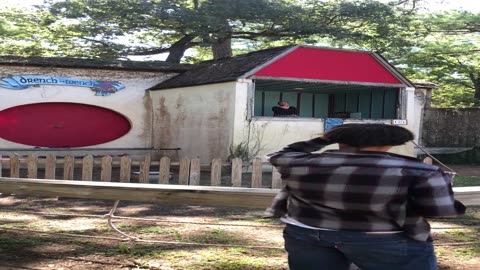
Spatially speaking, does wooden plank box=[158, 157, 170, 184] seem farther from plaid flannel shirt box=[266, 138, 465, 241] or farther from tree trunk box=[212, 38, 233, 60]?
tree trunk box=[212, 38, 233, 60]

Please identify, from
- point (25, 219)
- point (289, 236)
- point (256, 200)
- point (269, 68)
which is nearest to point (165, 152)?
point (269, 68)

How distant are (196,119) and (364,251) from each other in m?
12.5

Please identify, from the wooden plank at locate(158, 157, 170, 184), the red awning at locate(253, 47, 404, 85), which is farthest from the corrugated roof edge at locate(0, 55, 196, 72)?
the wooden plank at locate(158, 157, 170, 184)

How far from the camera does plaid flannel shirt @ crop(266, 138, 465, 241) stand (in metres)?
2.05

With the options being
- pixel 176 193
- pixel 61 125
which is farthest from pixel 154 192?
pixel 61 125

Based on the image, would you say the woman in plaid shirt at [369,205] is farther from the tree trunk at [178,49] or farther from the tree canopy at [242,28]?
the tree trunk at [178,49]

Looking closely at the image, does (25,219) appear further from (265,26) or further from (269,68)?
(265,26)

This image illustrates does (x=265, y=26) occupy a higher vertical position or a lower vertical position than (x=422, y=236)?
higher

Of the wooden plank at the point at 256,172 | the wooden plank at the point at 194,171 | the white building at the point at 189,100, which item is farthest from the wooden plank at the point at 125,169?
the white building at the point at 189,100

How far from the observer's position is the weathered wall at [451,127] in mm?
20172

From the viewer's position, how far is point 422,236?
2.12m

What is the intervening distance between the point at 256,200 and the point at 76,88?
13.0 meters

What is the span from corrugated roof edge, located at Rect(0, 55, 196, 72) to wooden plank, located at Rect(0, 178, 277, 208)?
449 inches

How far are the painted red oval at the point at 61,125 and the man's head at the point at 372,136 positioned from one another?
48.1 feet
